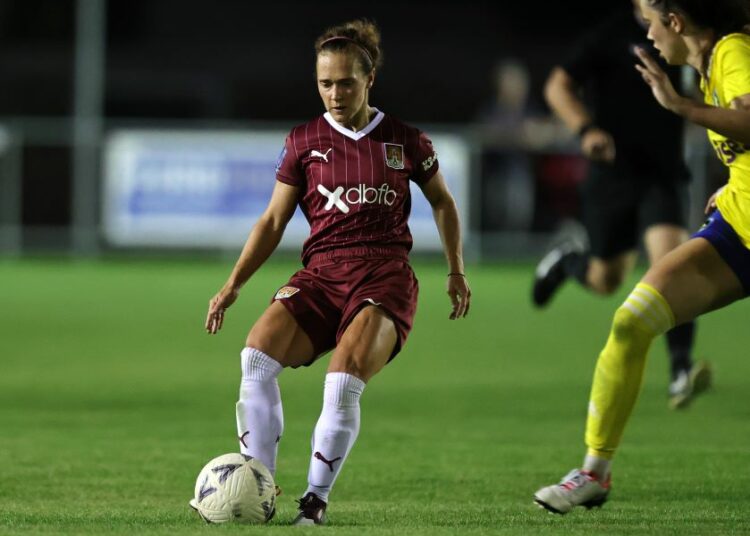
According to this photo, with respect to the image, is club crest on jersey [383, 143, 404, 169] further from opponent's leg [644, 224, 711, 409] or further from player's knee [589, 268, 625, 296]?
player's knee [589, 268, 625, 296]

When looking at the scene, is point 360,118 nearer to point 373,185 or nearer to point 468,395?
point 373,185

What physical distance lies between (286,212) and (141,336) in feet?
24.2

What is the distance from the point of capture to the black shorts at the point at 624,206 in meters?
9.71

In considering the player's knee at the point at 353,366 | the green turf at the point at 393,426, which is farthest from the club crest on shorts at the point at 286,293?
the green turf at the point at 393,426

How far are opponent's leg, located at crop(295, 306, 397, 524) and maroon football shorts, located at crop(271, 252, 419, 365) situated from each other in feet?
0.45

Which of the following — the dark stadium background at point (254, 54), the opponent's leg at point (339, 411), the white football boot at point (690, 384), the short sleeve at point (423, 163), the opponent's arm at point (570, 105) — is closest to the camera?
Answer: the opponent's leg at point (339, 411)

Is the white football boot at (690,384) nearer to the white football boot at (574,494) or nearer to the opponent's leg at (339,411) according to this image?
the white football boot at (574,494)

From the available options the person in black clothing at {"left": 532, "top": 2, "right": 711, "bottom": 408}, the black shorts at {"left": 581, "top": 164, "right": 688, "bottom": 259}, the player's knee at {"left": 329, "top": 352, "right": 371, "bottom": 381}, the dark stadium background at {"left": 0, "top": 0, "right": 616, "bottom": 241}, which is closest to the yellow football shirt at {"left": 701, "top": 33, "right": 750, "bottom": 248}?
the player's knee at {"left": 329, "top": 352, "right": 371, "bottom": 381}

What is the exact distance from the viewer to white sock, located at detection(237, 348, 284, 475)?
6.06 metres

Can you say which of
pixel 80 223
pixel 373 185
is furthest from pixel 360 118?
pixel 80 223

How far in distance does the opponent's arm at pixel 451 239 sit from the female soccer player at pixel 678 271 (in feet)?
1.98

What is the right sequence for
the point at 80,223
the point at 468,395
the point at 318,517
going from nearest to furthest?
the point at 318,517, the point at 468,395, the point at 80,223

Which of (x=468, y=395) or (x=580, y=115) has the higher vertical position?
(x=580, y=115)

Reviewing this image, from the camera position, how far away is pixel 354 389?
5.93 metres
